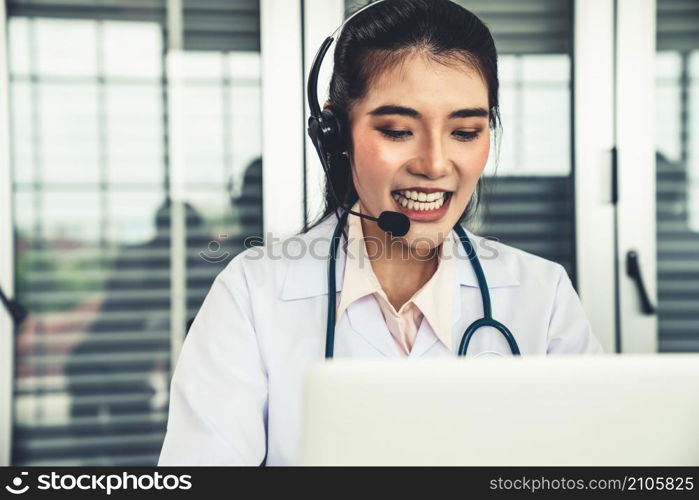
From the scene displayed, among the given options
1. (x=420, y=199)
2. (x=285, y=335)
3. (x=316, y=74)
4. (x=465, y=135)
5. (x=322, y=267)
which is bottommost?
(x=285, y=335)

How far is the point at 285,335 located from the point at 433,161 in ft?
1.28

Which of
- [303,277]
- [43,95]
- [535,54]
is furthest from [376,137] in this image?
[43,95]

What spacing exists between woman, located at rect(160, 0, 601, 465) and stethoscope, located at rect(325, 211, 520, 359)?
0.02m

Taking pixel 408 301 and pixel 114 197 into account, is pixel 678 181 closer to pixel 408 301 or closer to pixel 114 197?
pixel 408 301

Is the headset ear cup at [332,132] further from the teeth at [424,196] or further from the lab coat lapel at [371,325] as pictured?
the lab coat lapel at [371,325]

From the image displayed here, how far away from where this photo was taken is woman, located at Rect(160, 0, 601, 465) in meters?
1.09

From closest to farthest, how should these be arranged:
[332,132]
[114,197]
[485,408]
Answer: [485,408] < [332,132] < [114,197]

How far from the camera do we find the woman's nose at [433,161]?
1.08 meters

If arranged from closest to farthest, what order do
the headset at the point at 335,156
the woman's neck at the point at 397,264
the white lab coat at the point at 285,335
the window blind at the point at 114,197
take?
the white lab coat at the point at 285,335, the headset at the point at 335,156, the woman's neck at the point at 397,264, the window blind at the point at 114,197

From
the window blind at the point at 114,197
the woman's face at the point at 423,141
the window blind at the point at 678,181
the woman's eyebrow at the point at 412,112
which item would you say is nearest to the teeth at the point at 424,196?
the woman's face at the point at 423,141

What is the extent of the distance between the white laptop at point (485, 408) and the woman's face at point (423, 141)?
0.63m

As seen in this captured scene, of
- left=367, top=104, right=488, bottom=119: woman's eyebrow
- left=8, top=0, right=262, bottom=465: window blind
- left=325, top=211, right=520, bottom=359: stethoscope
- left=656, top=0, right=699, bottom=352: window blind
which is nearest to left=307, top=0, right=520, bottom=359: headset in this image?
left=325, top=211, right=520, bottom=359: stethoscope

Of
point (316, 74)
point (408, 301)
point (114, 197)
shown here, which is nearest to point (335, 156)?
point (316, 74)

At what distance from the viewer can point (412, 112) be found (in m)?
1.09
